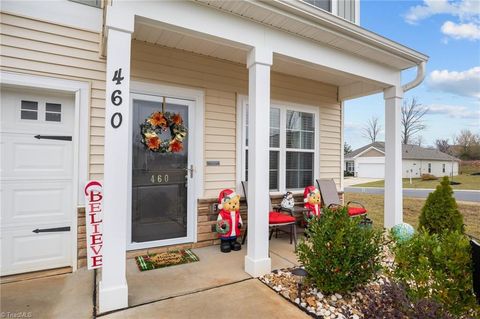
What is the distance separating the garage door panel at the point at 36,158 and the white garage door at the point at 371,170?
93.1 feet

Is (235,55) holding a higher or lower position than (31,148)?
higher

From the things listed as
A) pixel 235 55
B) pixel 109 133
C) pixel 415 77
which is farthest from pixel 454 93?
pixel 109 133

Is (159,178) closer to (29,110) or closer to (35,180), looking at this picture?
(35,180)

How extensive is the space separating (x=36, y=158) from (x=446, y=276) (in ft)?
12.8

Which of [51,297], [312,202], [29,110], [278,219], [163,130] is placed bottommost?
[51,297]

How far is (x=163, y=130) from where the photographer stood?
357 centimetres

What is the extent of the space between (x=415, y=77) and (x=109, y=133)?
4.56m

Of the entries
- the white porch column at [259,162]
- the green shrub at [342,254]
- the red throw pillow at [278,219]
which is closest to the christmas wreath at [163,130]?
the white porch column at [259,162]

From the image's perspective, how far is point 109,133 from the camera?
223 centimetres

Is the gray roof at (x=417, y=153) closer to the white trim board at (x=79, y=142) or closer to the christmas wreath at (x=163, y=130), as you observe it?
the christmas wreath at (x=163, y=130)

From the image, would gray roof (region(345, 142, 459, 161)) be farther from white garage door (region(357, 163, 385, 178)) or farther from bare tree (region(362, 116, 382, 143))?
bare tree (region(362, 116, 382, 143))

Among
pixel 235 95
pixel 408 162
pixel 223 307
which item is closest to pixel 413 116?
pixel 408 162

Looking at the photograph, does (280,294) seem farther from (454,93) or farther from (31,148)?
(454,93)

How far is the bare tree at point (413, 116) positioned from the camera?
28.2 m
